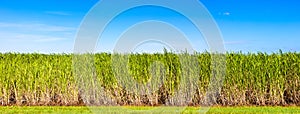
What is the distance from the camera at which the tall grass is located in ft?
73.5

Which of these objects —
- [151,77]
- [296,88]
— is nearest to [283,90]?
[296,88]

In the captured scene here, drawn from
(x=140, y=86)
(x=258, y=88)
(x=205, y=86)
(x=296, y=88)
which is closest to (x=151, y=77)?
(x=140, y=86)

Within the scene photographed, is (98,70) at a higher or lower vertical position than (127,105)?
higher

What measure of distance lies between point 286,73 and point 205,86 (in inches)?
144

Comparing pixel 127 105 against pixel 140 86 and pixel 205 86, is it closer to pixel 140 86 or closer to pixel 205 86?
pixel 140 86

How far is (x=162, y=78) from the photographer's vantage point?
22578 mm

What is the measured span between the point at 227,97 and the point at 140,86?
389 cm

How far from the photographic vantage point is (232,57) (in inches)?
887

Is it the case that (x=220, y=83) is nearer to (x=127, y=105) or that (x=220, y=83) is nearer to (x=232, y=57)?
(x=232, y=57)

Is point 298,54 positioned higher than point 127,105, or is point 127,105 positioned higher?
point 298,54

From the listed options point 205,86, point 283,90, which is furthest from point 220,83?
point 283,90

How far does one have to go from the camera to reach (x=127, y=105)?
22141mm

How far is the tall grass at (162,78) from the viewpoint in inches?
882

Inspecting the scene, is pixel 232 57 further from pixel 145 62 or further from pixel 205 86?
pixel 145 62
